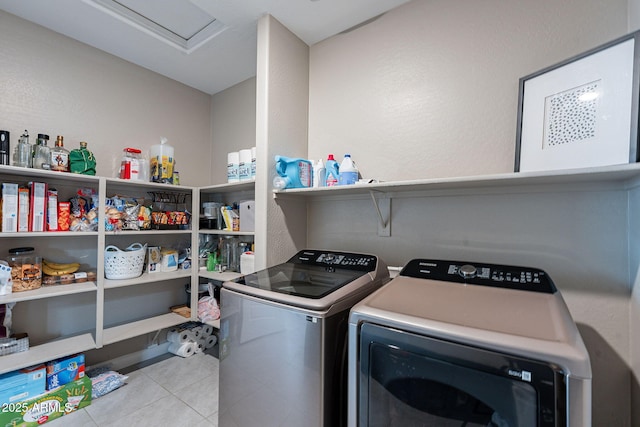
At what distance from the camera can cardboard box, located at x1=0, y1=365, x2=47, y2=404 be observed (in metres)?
1.54

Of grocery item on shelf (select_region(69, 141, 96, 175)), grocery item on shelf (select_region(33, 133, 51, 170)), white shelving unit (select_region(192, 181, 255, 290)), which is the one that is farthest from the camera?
white shelving unit (select_region(192, 181, 255, 290))

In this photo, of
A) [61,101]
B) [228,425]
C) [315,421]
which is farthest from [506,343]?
[61,101]

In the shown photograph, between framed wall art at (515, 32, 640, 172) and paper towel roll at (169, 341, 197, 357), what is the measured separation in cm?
282

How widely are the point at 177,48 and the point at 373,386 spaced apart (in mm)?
2613

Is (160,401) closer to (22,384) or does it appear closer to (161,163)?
(22,384)

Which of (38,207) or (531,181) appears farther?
(38,207)

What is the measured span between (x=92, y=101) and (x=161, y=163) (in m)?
0.68

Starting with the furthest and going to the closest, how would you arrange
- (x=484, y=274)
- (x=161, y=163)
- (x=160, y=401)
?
(x=161, y=163) → (x=160, y=401) → (x=484, y=274)

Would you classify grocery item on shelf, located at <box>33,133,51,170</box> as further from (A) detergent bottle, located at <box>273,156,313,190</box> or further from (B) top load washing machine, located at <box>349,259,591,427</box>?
(B) top load washing machine, located at <box>349,259,591,427</box>

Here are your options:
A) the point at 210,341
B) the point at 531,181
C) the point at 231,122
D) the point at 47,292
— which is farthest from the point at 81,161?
the point at 531,181

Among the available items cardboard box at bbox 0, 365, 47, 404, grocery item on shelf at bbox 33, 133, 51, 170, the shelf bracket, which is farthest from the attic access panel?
cardboard box at bbox 0, 365, 47, 404

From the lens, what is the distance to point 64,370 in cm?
175

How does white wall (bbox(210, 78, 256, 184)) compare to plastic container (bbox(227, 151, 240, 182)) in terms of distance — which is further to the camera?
white wall (bbox(210, 78, 256, 184))

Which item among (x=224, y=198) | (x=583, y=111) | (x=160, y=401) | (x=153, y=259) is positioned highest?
(x=583, y=111)
